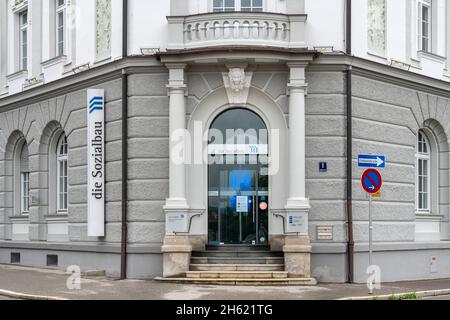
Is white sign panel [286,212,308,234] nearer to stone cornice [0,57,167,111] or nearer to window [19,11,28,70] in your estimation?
stone cornice [0,57,167,111]

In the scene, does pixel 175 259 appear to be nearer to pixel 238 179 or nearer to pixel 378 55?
pixel 238 179

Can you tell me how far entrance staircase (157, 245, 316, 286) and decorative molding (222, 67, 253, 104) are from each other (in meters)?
3.89

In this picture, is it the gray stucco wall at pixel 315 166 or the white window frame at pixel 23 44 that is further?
the white window frame at pixel 23 44

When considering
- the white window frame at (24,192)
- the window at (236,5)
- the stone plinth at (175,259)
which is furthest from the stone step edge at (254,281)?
the white window frame at (24,192)

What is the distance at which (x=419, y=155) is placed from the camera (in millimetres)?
24781

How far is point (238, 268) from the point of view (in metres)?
20.6

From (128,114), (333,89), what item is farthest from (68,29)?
(333,89)

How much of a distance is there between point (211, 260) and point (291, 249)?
6.86 feet

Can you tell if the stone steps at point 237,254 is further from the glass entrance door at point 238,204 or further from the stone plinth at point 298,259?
the stone plinth at point 298,259

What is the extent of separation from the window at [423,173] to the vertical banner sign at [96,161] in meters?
9.39

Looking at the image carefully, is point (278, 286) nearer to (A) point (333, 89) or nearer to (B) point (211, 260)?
(B) point (211, 260)

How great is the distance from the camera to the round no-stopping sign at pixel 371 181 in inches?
727

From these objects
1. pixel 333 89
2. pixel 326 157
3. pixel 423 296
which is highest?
pixel 333 89

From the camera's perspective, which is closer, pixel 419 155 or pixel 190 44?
pixel 190 44
